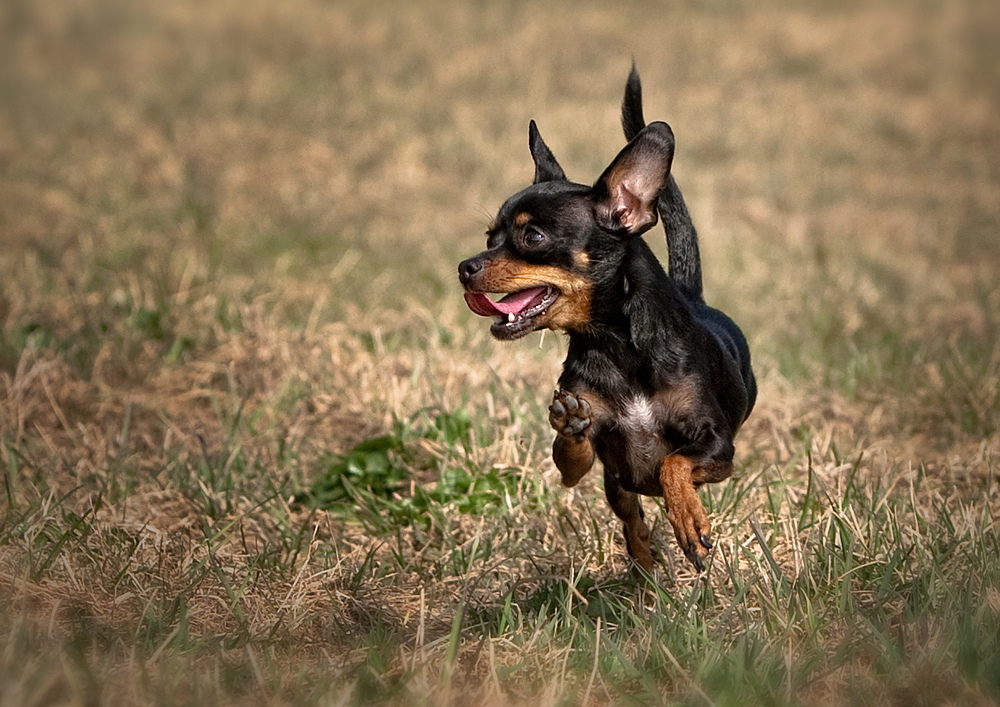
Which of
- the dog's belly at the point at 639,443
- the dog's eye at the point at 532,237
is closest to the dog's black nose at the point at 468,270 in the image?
the dog's eye at the point at 532,237

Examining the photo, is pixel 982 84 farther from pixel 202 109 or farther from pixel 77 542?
pixel 77 542

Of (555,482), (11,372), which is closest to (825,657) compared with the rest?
(555,482)

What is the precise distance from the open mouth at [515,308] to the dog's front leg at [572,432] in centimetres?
21

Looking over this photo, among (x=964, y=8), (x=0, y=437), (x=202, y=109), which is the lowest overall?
(x=0, y=437)

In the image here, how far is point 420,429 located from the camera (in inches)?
187

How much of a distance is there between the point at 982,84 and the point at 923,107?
4.36ft

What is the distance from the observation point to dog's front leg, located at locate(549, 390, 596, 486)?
3221mm

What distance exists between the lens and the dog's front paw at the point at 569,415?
3.22 m

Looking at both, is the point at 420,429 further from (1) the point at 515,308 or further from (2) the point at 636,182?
(2) the point at 636,182

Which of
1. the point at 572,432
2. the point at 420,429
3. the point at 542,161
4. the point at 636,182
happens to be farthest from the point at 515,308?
the point at 420,429

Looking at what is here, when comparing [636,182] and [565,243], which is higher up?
[636,182]

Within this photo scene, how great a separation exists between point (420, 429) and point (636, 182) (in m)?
1.78

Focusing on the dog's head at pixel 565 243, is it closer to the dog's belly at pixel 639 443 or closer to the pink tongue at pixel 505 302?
the pink tongue at pixel 505 302

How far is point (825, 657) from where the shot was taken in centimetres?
282
